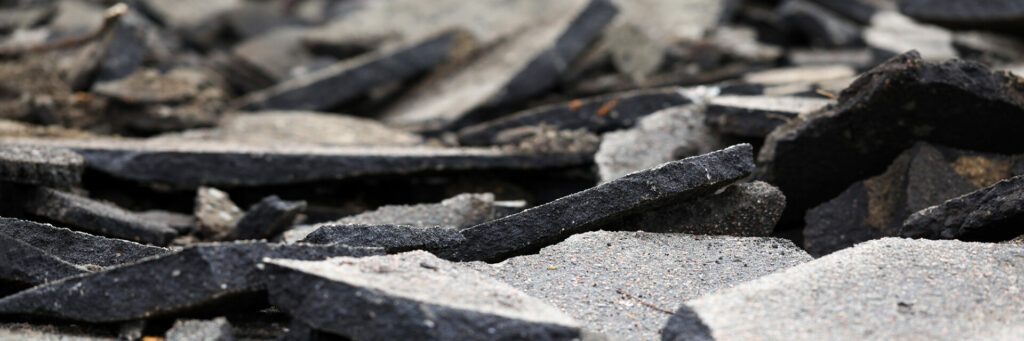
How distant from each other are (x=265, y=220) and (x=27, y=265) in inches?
48.0

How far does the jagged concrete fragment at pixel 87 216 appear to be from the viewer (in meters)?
2.93

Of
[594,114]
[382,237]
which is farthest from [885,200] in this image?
[382,237]

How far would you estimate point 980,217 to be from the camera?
7.62 feet

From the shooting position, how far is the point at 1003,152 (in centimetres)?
288

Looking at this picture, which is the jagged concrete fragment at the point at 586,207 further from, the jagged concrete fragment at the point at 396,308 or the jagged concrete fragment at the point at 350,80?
the jagged concrete fragment at the point at 350,80

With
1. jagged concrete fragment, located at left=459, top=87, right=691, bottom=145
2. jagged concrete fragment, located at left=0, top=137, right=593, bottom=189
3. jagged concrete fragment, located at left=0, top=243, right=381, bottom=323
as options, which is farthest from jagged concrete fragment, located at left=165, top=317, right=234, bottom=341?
jagged concrete fragment, located at left=459, top=87, right=691, bottom=145

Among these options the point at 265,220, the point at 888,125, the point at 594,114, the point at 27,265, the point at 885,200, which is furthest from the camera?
the point at 594,114

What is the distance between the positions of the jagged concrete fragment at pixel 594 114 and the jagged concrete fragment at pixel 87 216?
1.72 metres

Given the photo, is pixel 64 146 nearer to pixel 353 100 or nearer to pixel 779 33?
pixel 353 100

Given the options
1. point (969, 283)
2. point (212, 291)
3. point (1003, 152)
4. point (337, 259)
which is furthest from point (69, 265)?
point (1003, 152)

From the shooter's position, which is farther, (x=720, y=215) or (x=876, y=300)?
(x=720, y=215)

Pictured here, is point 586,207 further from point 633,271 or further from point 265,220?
point 265,220

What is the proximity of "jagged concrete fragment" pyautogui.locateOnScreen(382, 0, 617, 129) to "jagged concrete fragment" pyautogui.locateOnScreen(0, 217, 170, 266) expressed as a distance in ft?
8.22

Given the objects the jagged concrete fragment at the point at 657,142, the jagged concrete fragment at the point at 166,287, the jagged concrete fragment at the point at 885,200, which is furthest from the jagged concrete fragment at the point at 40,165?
the jagged concrete fragment at the point at 885,200
